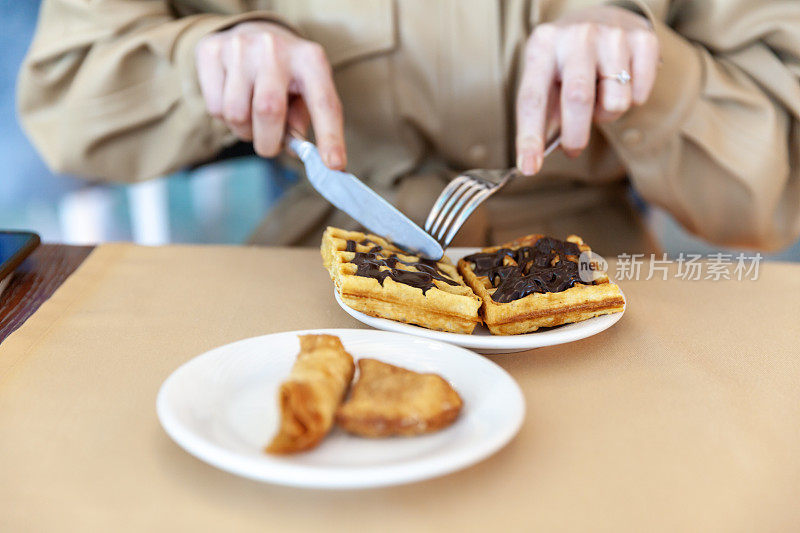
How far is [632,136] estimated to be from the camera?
115 centimetres

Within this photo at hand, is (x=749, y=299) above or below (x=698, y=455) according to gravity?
below

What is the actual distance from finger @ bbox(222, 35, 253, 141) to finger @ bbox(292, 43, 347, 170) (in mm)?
69

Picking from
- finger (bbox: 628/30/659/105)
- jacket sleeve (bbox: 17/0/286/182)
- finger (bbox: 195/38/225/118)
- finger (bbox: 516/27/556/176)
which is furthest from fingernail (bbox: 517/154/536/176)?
jacket sleeve (bbox: 17/0/286/182)

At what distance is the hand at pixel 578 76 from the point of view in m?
0.91

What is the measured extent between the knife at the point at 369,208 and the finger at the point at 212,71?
19 centimetres

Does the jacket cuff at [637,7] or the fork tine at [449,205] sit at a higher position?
the jacket cuff at [637,7]

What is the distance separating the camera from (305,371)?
1.73 ft

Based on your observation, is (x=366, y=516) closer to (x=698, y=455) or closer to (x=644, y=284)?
(x=698, y=455)

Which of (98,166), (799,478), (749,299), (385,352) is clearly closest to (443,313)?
(385,352)

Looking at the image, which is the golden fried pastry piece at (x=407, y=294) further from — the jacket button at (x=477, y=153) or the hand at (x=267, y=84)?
the jacket button at (x=477, y=153)

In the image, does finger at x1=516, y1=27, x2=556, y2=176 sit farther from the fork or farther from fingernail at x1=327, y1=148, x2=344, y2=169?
fingernail at x1=327, y1=148, x2=344, y2=169

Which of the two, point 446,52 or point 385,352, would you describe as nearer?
point 385,352

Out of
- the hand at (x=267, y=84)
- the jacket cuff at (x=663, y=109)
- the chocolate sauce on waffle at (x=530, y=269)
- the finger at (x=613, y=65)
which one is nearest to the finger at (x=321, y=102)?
the hand at (x=267, y=84)

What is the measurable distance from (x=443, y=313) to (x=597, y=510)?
253 mm
